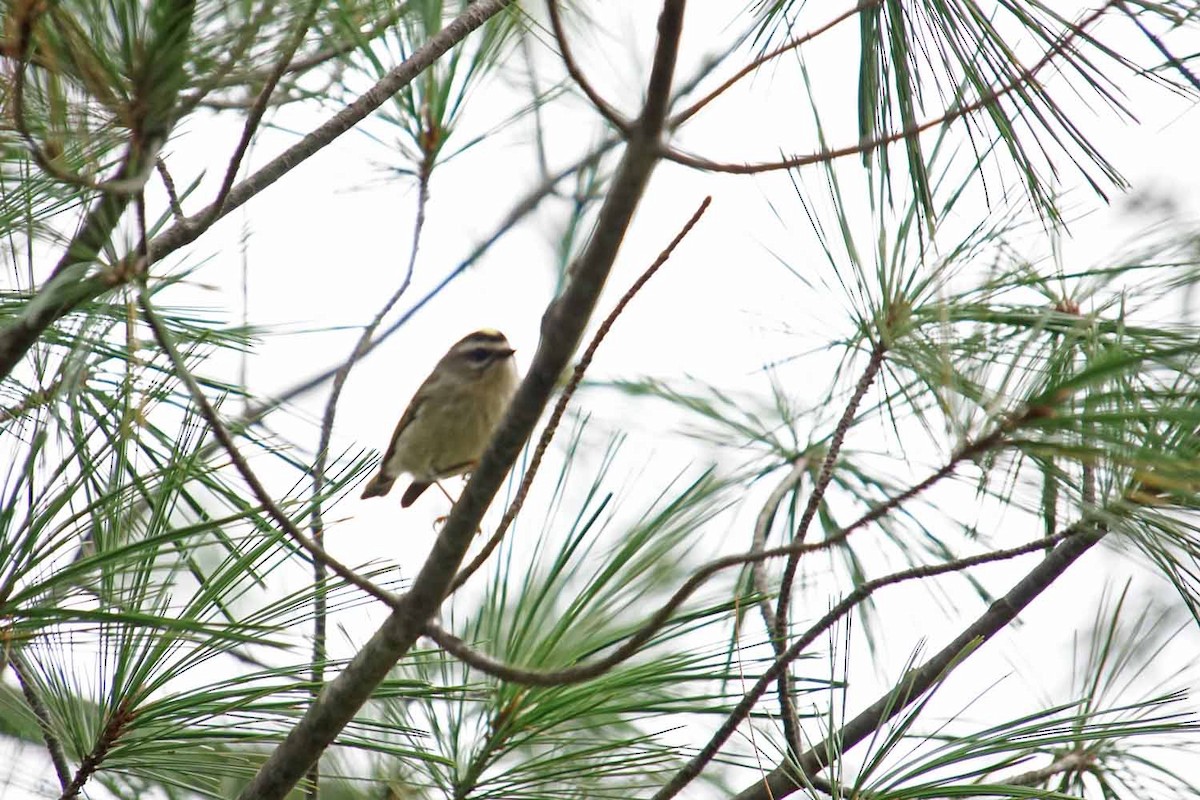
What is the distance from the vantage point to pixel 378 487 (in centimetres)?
577

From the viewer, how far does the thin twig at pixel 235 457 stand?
4.97 feet

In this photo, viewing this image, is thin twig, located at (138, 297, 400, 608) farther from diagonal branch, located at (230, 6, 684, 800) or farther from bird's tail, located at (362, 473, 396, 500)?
bird's tail, located at (362, 473, 396, 500)

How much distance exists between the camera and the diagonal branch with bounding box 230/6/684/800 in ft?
4.67

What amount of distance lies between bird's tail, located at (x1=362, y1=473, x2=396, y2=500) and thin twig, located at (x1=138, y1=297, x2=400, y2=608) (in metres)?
3.91

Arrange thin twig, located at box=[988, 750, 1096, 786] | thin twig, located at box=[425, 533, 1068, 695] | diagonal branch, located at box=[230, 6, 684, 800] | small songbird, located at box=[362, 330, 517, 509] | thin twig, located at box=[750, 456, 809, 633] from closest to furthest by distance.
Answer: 1. diagonal branch, located at box=[230, 6, 684, 800]
2. thin twig, located at box=[425, 533, 1068, 695]
3. thin twig, located at box=[988, 750, 1096, 786]
4. thin twig, located at box=[750, 456, 809, 633]
5. small songbird, located at box=[362, 330, 517, 509]

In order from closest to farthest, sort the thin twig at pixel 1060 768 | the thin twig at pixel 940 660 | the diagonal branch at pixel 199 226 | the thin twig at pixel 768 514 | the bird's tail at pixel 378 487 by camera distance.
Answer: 1. the diagonal branch at pixel 199 226
2. the thin twig at pixel 940 660
3. the thin twig at pixel 1060 768
4. the thin twig at pixel 768 514
5. the bird's tail at pixel 378 487

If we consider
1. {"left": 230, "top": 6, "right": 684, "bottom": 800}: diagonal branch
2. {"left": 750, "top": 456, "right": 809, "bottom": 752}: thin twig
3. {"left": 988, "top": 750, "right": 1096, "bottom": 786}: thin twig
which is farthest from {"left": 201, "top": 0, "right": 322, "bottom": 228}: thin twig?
{"left": 988, "top": 750, "right": 1096, "bottom": 786}: thin twig

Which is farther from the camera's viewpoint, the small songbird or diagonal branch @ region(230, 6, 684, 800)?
the small songbird

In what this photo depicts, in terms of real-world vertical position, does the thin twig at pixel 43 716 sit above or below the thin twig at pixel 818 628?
below

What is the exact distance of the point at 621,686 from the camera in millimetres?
2119

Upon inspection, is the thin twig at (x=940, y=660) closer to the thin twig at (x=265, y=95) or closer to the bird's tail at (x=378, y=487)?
the thin twig at (x=265, y=95)

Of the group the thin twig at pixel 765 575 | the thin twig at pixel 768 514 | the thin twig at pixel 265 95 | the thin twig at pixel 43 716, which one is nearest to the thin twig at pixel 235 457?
the thin twig at pixel 265 95

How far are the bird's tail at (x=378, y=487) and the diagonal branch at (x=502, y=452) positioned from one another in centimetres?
359

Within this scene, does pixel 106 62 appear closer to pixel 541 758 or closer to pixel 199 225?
pixel 199 225
